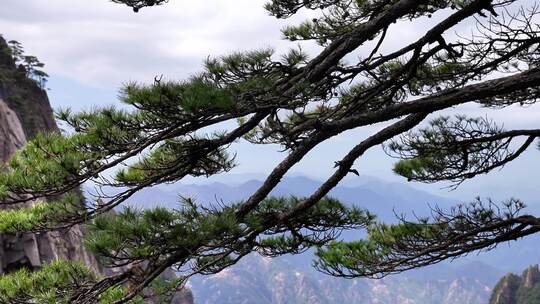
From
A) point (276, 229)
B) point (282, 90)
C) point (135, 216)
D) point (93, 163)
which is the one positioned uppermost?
point (282, 90)

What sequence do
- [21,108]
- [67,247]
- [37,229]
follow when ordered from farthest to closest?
[21,108] → [67,247] → [37,229]

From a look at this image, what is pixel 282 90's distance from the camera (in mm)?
3682

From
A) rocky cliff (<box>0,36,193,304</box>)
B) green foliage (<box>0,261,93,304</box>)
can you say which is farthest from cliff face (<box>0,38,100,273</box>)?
green foliage (<box>0,261,93,304</box>)

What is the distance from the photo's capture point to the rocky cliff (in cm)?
1823

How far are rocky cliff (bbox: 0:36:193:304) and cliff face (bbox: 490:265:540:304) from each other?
51.6 metres

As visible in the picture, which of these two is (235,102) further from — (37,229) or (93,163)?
(37,229)

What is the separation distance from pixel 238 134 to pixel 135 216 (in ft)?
3.26

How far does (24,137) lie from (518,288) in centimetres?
6140

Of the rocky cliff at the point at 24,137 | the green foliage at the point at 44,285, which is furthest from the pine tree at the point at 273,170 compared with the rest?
the rocky cliff at the point at 24,137

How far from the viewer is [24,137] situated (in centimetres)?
2272

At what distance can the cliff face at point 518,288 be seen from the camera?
196ft

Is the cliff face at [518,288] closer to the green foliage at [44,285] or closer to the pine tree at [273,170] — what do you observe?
the pine tree at [273,170]

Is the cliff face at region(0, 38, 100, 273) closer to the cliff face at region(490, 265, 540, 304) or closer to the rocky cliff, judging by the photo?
the rocky cliff

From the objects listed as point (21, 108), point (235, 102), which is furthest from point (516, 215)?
point (21, 108)
